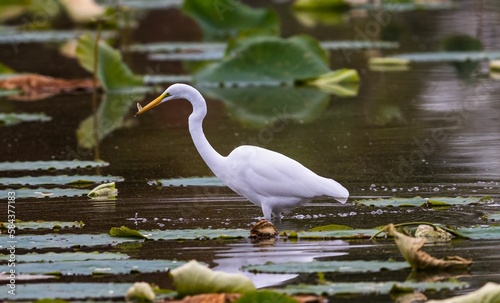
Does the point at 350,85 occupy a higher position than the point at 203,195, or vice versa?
the point at 350,85

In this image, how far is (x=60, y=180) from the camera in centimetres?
987

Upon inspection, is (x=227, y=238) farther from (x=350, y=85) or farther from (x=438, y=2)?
(x=438, y=2)

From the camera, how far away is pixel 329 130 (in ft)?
41.3

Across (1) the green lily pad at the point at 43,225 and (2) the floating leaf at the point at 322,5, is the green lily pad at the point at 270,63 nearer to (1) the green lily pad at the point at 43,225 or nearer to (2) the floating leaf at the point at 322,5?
(1) the green lily pad at the point at 43,225

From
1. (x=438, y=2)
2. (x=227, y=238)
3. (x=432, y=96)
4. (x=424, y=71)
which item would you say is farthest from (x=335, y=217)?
(x=438, y=2)

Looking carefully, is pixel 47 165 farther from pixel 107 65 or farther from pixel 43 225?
pixel 107 65

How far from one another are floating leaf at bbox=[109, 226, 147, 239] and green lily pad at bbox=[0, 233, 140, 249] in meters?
0.04

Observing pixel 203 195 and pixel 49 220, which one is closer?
pixel 49 220

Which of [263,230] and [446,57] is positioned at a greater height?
[446,57]

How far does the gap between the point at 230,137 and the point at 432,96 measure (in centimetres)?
336

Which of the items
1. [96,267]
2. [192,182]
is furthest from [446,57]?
[96,267]

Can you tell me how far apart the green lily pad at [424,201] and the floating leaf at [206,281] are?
252 cm

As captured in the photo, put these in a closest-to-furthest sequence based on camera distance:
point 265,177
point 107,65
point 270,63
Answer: point 265,177
point 107,65
point 270,63

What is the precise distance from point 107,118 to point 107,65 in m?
1.47
